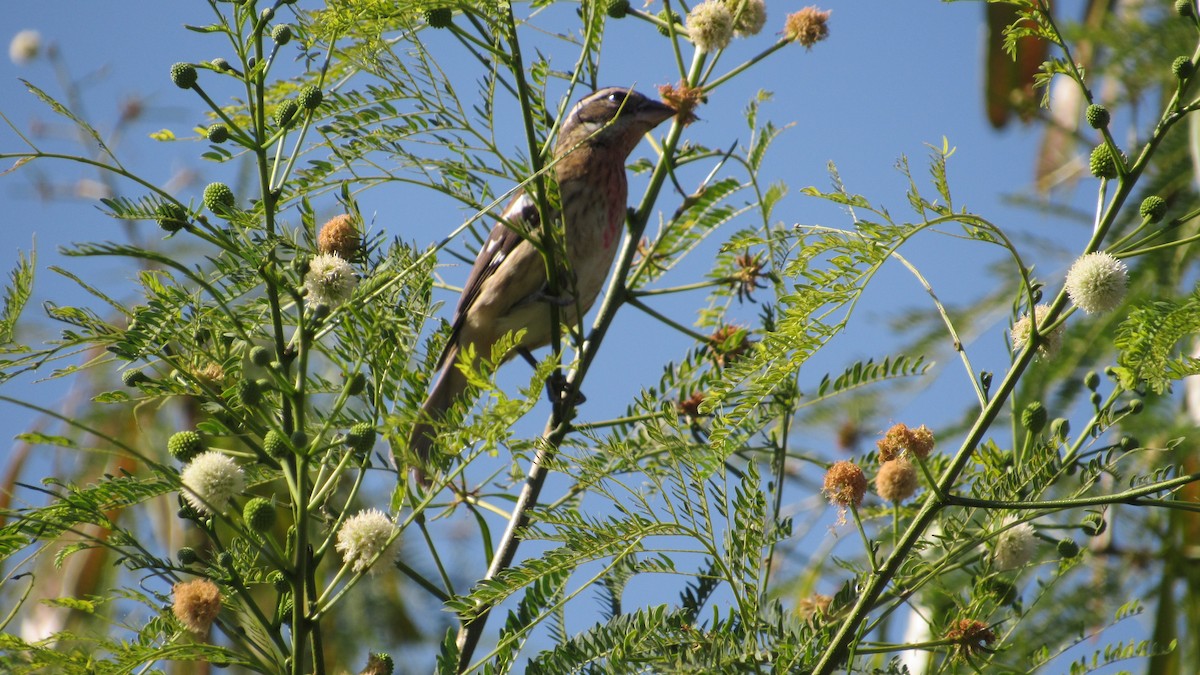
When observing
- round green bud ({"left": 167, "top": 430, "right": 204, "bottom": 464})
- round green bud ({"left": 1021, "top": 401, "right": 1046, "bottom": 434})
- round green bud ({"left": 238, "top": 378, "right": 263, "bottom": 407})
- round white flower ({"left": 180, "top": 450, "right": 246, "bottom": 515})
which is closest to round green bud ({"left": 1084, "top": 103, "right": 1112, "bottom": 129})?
round green bud ({"left": 1021, "top": 401, "right": 1046, "bottom": 434})

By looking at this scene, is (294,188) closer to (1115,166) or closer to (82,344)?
(82,344)

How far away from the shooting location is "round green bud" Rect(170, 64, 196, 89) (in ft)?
7.42

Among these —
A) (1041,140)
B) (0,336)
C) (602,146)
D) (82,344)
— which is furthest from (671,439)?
(1041,140)

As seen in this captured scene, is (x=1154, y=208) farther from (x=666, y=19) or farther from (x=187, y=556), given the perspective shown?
(x=187, y=556)

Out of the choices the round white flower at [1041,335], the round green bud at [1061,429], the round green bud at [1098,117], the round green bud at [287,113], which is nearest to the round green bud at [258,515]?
the round green bud at [287,113]

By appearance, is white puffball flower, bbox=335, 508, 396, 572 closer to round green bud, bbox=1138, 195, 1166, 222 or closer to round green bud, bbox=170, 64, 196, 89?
round green bud, bbox=170, 64, 196, 89

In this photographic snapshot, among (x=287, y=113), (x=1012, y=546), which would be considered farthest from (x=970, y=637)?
(x=287, y=113)

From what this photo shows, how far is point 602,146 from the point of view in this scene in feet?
15.8

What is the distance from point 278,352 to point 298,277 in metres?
0.20

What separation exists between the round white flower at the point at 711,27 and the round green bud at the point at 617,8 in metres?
0.17

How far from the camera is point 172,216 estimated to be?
2.11 meters

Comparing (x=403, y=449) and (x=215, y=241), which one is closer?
(x=215, y=241)

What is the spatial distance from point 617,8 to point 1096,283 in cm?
150

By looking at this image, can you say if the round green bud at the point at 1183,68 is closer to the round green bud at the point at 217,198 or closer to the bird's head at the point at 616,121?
the round green bud at the point at 217,198
